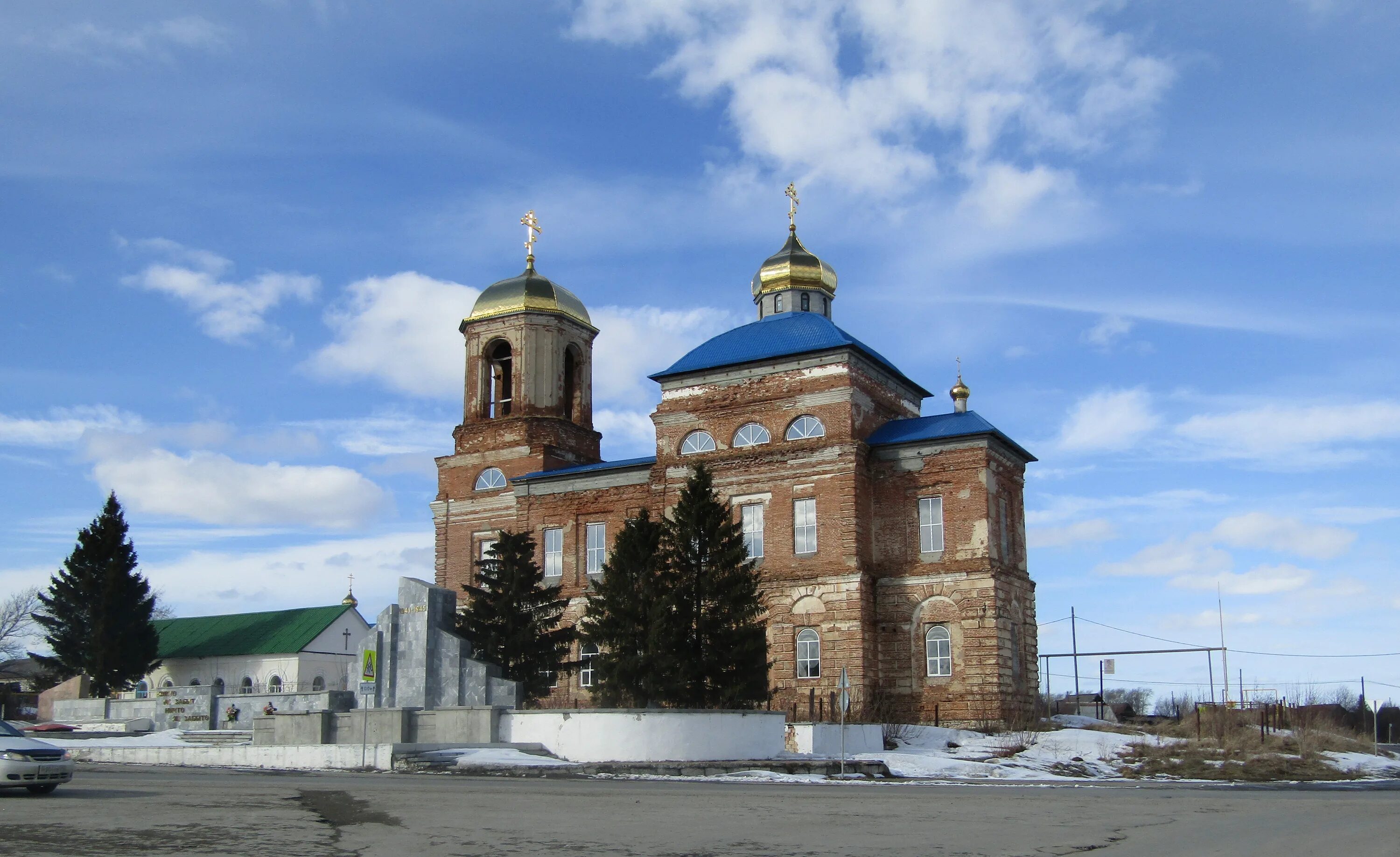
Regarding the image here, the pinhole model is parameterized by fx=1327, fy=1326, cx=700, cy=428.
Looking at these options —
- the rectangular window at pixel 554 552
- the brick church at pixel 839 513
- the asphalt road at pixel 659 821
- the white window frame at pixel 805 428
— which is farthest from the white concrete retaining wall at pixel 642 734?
the rectangular window at pixel 554 552

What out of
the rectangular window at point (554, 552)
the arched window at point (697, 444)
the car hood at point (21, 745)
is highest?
the arched window at point (697, 444)

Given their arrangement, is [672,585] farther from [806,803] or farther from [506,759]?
[806,803]

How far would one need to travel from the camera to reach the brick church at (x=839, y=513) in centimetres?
3662

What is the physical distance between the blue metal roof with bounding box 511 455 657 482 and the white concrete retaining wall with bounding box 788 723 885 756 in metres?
13.5

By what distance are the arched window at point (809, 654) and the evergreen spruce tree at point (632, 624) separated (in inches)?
357

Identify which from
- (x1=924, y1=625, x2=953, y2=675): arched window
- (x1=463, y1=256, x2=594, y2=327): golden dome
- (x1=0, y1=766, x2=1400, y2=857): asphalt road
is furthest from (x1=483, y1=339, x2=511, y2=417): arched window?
(x1=0, y1=766, x2=1400, y2=857): asphalt road

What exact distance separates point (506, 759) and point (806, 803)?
9.42 metres

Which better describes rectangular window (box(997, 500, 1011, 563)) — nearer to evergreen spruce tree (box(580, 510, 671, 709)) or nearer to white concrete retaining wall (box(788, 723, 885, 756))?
white concrete retaining wall (box(788, 723, 885, 756))

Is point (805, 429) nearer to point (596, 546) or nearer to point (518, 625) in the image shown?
point (596, 546)

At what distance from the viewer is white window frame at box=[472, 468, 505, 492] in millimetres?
45750

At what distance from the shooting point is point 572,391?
48.2 m

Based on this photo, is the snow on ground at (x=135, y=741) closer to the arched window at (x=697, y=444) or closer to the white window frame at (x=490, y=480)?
the white window frame at (x=490, y=480)

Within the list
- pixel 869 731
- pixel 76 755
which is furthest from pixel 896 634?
pixel 76 755

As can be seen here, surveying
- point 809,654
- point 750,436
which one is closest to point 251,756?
point 809,654
